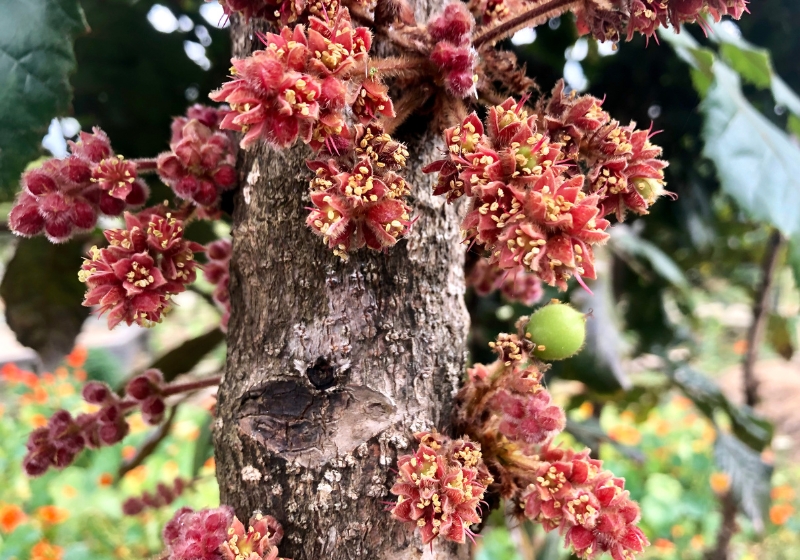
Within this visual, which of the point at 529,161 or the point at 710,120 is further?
the point at 710,120

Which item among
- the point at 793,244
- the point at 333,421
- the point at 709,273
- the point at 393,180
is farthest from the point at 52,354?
the point at 709,273

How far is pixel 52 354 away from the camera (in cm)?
135

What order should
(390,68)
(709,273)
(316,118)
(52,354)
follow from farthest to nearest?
(709,273), (52,354), (390,68), (316,118)

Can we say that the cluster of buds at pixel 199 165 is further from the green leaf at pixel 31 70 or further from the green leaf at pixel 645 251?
the green leaf at pixel 645 251

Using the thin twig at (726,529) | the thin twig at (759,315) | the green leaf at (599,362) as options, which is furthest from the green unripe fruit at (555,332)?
the thin twig at (726,529)

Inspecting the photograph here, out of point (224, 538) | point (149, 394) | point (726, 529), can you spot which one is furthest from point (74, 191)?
point (726, 529)

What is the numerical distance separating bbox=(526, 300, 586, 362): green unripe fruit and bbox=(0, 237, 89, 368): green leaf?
1043 millimetres

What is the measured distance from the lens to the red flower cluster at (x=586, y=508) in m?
0.64

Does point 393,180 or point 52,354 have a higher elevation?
point 393,180

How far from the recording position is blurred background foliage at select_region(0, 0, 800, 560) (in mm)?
1215

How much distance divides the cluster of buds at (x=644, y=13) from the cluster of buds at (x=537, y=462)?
337 millimetres

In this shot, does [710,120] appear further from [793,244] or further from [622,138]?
[622,138]

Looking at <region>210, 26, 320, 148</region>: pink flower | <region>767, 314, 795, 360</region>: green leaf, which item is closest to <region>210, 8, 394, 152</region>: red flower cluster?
<region>210, 26, 320, 148</region>: pink flower

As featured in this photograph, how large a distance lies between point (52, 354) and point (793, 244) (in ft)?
5.20
